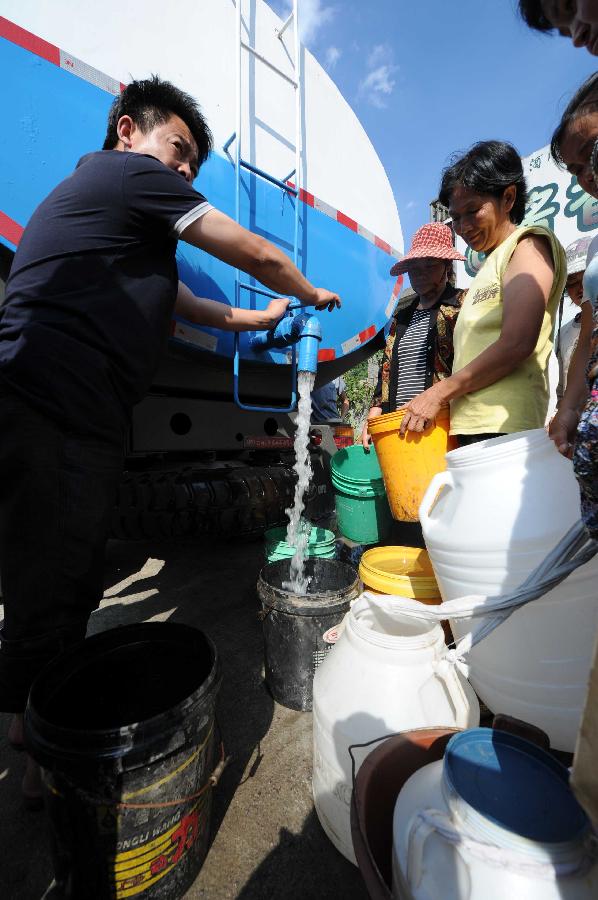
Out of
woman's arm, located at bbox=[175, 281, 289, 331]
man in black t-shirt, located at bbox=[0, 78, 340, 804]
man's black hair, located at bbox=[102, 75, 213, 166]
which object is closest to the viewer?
man in black t-shirt, located at bbox=[0, 78, 340, 804]

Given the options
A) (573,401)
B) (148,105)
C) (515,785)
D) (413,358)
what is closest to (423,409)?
(573,401)

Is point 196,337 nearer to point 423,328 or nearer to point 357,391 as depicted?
point 423,328

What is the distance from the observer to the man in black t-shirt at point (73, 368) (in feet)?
3.65

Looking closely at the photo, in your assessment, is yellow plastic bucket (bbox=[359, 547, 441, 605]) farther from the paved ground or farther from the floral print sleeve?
the floral print sleeve

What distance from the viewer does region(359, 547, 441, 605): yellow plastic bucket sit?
5.22ft

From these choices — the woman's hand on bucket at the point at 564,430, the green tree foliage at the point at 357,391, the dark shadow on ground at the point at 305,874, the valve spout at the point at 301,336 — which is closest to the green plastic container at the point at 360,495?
the valve spout at the point at 301,336

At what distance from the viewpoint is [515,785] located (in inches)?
24.1

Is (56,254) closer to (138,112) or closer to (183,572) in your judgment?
(138,112)

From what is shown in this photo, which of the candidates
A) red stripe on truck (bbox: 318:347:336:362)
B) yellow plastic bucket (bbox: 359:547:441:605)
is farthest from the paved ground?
red stripe on truck (bbox: 318:347:336:362)

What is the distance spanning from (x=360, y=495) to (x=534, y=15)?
88.7 inches

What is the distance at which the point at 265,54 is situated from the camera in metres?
2.35

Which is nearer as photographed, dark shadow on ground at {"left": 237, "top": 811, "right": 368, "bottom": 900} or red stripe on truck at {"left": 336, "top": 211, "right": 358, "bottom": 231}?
dark shadow on ground at {"left": 237, "top": 811, "right": 368, "bottom": 900}

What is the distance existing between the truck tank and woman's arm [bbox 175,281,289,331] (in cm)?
18

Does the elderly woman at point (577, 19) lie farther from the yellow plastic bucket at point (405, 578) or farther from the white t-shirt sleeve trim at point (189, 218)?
the yellow plastic bucket at point (405, 578)
